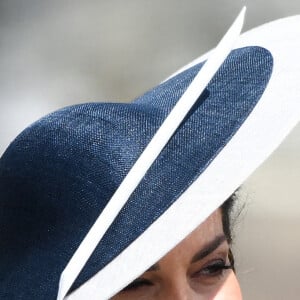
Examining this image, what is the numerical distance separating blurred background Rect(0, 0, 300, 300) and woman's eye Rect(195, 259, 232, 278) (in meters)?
2.01

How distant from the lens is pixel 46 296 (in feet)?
2.57

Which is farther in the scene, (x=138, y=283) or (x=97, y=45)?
(x=97, y=45)

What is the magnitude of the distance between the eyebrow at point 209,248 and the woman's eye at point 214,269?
0.02 metres

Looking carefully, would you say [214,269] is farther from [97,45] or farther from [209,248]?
[97,45]

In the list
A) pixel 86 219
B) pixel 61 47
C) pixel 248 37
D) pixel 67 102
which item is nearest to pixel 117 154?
pixel 86 219

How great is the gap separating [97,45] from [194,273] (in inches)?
102

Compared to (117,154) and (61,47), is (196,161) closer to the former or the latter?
(117,154)

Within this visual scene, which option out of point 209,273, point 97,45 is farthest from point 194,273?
point 97,45

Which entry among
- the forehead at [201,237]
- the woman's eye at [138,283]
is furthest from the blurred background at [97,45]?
the woman's eye at [138,283]

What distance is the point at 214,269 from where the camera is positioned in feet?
3.24

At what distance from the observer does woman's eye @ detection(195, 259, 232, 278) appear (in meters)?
0.95

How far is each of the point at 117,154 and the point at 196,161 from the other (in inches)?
3.1

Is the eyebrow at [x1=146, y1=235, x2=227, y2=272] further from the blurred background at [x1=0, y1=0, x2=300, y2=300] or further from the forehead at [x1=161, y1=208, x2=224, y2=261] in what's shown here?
the blurred background at [x1=0, y1=0, x2=300, y2=300]

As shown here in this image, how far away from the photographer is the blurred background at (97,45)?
3.27m
